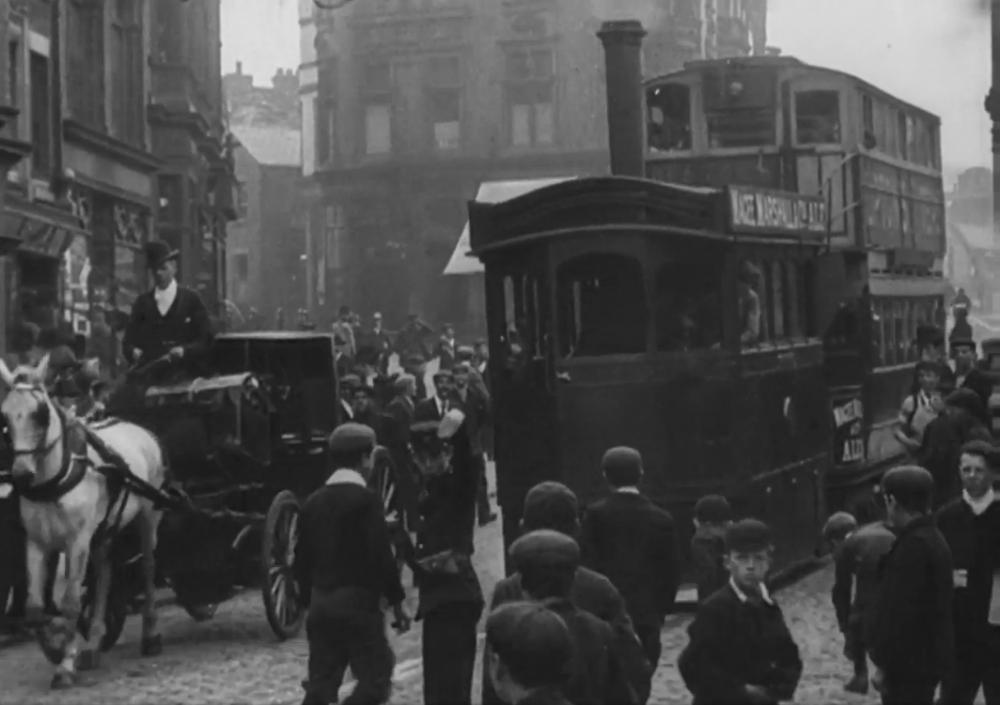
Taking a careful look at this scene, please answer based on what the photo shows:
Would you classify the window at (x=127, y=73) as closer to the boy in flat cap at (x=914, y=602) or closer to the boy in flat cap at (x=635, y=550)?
the boy in flat cap at (x=635, y=550)

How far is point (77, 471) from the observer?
1264cm

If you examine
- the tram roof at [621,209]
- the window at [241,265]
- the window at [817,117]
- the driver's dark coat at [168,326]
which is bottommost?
the driver's dark coat at [168,326]

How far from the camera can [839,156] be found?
1962 centimetres

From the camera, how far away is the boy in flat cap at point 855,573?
10391 mm

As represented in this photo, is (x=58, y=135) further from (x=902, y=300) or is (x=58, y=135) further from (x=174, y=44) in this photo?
(x=902, y=300)

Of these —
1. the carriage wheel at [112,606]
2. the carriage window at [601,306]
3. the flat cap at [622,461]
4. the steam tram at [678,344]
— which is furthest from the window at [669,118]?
the flat cap at [622,461]

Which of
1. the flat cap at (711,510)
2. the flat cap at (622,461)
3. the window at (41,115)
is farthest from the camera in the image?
the window at (41,115)

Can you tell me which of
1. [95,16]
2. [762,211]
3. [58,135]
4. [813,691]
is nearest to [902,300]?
[762,211]

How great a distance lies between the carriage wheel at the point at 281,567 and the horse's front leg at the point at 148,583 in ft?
2.37

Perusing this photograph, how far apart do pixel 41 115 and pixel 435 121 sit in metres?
34.7

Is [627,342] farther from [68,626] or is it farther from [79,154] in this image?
[79,154]

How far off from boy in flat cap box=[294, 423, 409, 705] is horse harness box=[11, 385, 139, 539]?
3326mm

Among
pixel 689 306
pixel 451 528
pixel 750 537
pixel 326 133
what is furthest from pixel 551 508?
pixel 326 133

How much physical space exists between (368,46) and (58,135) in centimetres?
3491
